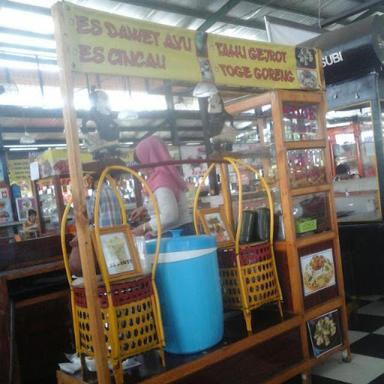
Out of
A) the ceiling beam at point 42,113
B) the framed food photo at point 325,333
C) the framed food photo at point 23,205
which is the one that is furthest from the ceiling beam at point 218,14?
the framed food photo at point 23,205

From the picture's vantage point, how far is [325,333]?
9.06 ft

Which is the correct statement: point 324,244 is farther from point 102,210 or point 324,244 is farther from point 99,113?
point 99,113

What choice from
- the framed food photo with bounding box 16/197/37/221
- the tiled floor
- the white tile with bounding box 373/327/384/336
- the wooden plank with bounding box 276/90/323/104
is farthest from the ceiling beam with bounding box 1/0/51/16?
the white tile with bounding box 373/327/384/336

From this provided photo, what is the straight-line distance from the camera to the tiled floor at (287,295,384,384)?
265cm

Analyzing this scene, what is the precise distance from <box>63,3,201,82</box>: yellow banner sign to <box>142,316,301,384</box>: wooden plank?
1.38m

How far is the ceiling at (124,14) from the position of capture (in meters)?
5.66

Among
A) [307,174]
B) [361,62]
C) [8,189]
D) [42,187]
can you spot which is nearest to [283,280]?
[307,174]

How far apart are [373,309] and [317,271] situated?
153 centimetres

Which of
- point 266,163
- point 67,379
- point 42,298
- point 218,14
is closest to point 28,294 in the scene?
point 42,298

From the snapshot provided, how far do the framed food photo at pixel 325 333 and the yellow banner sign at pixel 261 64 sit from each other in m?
1.50

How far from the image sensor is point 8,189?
7.33 m

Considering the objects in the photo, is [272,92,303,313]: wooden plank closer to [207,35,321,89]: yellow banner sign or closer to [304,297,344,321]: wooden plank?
[304,297,344,321]: wooden plank

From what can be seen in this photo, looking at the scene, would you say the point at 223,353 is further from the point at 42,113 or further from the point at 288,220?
the point at 42,113

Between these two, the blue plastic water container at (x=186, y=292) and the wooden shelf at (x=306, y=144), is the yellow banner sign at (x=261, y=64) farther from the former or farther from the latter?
the blue plastic water container at (x=186, y=292)
